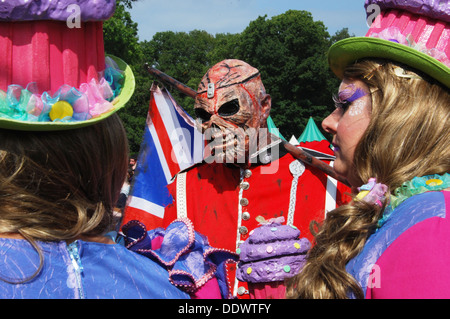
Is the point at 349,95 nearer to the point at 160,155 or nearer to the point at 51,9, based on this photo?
the point at 51,9

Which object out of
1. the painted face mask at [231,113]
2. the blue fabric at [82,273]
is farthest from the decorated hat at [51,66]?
the painted face mask at [231,113]

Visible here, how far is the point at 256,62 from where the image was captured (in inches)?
1025

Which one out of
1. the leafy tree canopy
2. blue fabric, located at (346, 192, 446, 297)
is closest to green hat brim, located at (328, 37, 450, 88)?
blue fabric, located at (346, 192, 446, 297)

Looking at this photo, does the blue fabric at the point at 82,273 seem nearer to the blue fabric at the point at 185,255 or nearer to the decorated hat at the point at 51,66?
the blue fabric at the point at 185,255

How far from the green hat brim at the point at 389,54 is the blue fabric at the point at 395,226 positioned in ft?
1.41

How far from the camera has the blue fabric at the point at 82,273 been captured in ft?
4.23

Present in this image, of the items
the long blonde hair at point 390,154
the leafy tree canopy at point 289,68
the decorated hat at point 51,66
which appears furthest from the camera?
the leafy tree canopy at point 289,68

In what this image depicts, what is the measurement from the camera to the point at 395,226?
139cm

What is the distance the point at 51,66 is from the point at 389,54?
3.58 ft

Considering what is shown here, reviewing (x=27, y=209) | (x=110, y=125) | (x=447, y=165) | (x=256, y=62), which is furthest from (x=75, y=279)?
(x=256, y=62)

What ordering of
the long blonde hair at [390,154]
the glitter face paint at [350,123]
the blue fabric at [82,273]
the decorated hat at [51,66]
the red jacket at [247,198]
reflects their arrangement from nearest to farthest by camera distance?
the blue fabric at [82,273] < the decorated hat at [51,66] < the long blonde hair at [390,154] < the glitter face paint at [350,123] < the red jacket at [247,198]

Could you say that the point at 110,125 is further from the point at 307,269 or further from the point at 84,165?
the point at 307,269

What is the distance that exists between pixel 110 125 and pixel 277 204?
6.73 ft

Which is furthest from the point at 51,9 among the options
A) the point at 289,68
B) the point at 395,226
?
the point at 289,68
